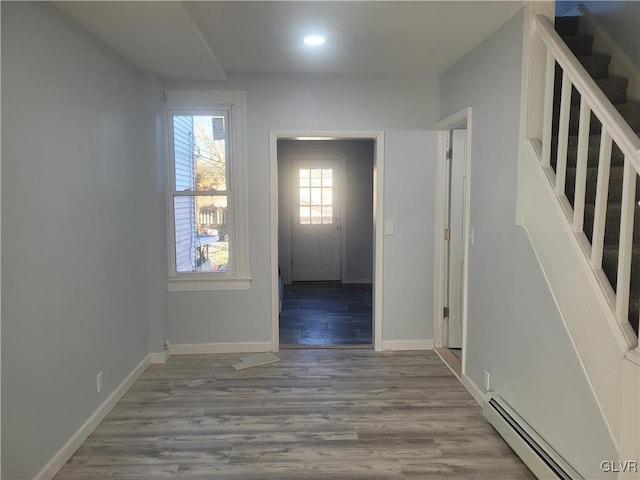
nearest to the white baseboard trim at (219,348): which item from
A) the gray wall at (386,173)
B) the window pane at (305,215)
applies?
the gray wall at (386,173)

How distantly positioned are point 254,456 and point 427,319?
213 cm

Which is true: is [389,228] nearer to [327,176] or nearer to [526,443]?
[526,443]

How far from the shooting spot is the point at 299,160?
6.55 metres

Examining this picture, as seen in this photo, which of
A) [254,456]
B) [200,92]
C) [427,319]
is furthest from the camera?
[427,319]

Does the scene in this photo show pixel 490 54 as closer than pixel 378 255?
Yes

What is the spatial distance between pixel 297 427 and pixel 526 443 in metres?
1.29

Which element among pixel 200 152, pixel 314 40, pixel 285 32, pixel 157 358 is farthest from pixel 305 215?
pixel 285 32

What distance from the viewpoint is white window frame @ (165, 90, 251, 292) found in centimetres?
359

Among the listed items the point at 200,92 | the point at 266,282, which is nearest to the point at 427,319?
the point at 266,282

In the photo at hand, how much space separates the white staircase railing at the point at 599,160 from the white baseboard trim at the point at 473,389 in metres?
1.43

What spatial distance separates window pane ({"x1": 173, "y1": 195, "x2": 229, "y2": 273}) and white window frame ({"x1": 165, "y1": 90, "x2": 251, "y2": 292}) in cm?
5

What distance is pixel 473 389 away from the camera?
116 inches

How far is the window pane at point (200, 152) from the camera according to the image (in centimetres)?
365

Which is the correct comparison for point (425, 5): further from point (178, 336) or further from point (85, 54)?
point (178, 336)
